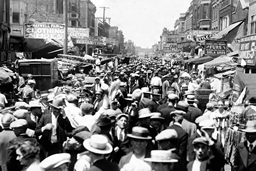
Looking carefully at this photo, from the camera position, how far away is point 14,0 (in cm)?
4775

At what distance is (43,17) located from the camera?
2559 inches

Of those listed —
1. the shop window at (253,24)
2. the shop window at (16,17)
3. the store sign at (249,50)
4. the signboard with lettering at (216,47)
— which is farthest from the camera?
the shop window at (16,17)

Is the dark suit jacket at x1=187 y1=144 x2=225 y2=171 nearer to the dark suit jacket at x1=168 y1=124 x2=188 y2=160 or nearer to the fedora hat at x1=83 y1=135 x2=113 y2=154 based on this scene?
the dark suit jacket at x1=168 y1=124 x2=188 y2=160

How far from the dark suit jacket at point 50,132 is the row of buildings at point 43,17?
22.0 meters

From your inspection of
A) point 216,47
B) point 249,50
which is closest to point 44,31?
point 216,47

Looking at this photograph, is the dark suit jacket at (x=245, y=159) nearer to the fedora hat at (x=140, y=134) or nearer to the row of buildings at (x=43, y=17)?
the fedora hat at (x=140, y=134)

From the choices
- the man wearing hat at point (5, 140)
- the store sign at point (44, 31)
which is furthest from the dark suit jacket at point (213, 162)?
the store sign at point (44, 31)

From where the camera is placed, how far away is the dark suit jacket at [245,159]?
18.7ft

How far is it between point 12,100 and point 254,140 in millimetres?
10652

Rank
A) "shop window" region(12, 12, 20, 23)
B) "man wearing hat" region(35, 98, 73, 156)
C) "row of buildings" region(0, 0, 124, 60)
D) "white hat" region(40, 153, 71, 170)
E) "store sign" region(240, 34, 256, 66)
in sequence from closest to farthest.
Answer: "white hat" region(40, 153, 71, 170)
"man wearing hat" region(35, 98, 73, 156)
"store sign" region(240, 34, 256, 66)
"row of buildings" region(0, 0, 124, 60)
"shop window" region(12, 12, 20, 23)

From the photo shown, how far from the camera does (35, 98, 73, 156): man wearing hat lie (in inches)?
268

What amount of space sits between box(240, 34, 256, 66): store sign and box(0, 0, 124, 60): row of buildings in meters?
16.9

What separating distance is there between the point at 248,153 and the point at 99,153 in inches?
99.3

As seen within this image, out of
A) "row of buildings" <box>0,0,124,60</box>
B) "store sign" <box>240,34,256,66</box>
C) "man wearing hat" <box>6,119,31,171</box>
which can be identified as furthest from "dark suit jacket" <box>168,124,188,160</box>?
"row of buildings" <box>0,0,124,60</box>
